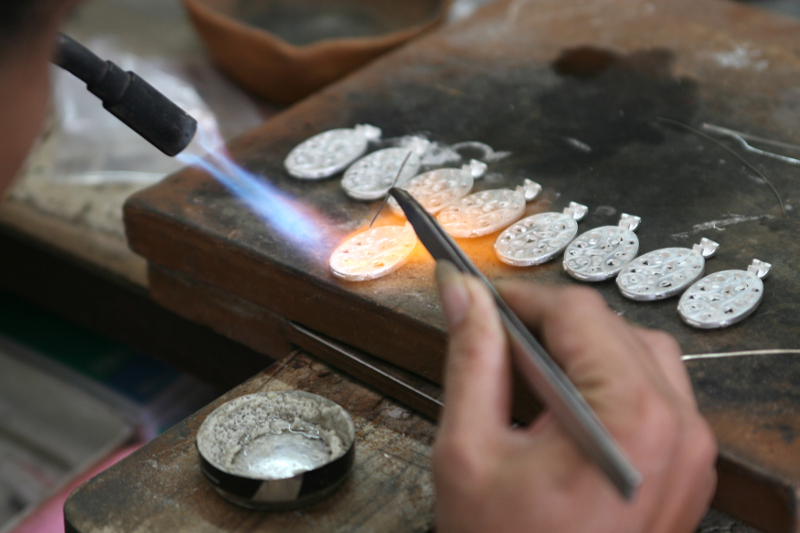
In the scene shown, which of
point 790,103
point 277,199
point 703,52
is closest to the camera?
point 277,199

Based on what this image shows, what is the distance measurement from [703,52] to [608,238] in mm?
827

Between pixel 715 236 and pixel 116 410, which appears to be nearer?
pixel 715 236

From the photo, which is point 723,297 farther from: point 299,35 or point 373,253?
point 299,35

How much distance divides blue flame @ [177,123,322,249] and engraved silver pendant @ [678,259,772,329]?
0.53 meters

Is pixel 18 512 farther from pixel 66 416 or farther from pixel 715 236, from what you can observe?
pixel 715 236

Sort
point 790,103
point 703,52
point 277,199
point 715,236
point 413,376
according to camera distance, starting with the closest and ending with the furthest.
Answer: point 413,376
point 715,236
point 277,199
point 790,103
point 703,52

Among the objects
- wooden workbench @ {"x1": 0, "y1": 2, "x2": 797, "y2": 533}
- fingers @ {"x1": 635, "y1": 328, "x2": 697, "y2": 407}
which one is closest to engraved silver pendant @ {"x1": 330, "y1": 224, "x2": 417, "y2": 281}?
wooden workbench @ {"x1": 0, "y1": 2, "x2": 797, "y2": 533}

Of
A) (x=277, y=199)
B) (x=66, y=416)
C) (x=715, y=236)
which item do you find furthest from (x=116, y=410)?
(x=715, y=236)

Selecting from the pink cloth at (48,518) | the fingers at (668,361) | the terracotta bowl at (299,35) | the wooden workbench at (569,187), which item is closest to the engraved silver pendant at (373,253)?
the wooden workbench at (569,187)

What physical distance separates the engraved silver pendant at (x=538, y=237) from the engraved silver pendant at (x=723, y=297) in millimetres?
188

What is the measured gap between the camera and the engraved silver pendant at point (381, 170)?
118 cm

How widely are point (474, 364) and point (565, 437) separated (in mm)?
103

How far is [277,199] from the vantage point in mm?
1193

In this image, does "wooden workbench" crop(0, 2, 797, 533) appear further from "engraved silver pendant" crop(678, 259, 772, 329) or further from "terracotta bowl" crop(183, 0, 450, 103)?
"terracotta bowl" crop(183, 0, 450, 103)
